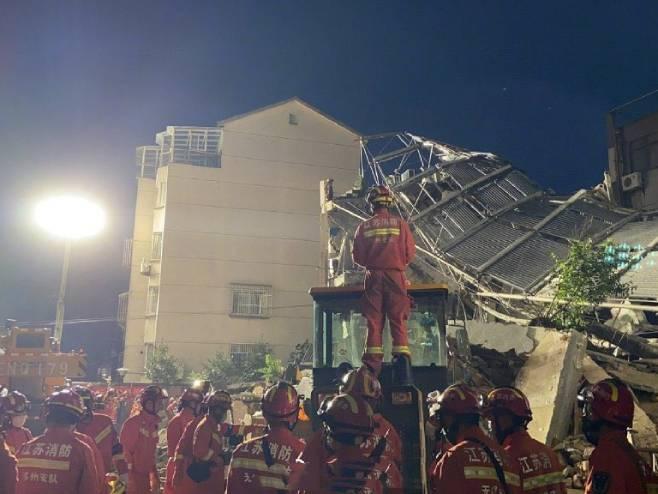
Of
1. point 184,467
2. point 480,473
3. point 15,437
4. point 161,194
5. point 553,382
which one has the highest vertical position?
point 161,194

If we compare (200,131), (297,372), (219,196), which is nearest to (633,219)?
(297,372)

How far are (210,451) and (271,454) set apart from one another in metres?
1.49

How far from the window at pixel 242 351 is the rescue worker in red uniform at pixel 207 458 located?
2445cm

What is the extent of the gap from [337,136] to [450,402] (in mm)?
33395

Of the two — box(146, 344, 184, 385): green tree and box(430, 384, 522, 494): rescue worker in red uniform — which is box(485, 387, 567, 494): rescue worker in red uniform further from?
box(146, 344, 184, 385): green tree

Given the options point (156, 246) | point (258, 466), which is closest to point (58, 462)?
point (258, 466)

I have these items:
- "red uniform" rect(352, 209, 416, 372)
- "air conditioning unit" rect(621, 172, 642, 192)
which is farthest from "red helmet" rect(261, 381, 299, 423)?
"air conditioning unit" rect(621, 172, 642, 192)

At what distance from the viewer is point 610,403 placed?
4176 mm

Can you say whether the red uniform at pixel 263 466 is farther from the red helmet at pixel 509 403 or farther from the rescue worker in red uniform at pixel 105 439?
the rescue worker in red uniform at pixel 105 439

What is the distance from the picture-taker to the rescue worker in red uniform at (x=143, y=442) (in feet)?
24.1

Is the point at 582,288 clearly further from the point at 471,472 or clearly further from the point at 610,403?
the point at 471,472

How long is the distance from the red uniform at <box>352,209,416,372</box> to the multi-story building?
25649 mm

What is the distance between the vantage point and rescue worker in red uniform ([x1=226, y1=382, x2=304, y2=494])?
182 inches

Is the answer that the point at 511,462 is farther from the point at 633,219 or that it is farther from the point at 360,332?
the point at 633,219
